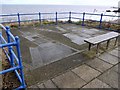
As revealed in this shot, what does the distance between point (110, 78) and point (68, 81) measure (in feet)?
3.59

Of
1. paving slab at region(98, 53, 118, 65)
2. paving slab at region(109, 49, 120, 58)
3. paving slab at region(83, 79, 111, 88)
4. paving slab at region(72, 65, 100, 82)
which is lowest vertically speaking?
paving slab at region(83, 79, 111, 88)

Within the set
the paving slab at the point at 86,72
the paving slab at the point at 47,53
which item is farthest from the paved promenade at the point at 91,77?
the paving slab at the point at 47,53

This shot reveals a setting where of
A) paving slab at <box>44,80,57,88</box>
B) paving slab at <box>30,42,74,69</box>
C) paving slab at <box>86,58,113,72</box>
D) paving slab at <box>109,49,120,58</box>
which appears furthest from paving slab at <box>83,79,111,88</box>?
paving slab at <box>109,49,120,58</box>

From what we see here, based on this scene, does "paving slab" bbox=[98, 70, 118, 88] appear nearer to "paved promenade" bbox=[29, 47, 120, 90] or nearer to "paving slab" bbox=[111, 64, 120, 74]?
"paved promenade" bbox=[29, 47, 120, 90]

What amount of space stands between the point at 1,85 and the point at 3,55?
159 centimetres

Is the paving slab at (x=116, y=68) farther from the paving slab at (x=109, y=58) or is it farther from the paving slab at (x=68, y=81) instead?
the paving slab at (x=68, y=81)

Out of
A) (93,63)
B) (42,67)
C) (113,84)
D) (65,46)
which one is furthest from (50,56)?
(113,84)

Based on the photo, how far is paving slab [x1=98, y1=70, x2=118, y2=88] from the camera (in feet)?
9.29

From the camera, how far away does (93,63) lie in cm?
368

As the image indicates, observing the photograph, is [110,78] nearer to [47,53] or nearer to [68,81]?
[68,81]

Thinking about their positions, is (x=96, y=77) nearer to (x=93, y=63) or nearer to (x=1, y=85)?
(x=93, y=63)

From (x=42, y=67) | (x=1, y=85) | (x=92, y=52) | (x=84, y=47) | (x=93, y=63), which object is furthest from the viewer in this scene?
(x=84, y=47)

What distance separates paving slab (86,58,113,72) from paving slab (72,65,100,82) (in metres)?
0.20

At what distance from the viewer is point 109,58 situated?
4023 mm
